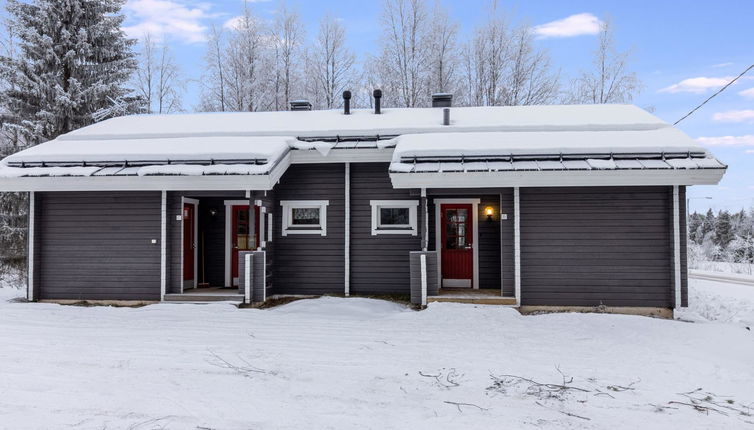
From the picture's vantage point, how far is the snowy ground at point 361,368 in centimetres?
399

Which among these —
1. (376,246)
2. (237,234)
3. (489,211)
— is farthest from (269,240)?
(489,211)

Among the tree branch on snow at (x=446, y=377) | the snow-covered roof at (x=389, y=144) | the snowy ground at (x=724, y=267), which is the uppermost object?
the snow-covered roof at (x=389, y=144)

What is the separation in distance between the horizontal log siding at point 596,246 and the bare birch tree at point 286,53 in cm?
1501

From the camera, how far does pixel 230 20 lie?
22.0 m

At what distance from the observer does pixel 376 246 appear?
33.0 ft

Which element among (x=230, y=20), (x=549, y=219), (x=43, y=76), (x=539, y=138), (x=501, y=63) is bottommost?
(x=549, y=219)

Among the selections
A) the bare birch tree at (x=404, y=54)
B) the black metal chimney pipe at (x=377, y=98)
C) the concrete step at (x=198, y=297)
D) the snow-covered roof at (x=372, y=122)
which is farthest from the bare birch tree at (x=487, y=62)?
the concrete step at (x=198, y=297)

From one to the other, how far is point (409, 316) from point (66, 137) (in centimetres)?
933

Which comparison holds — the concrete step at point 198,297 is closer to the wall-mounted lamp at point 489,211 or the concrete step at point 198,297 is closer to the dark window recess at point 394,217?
the dark window recess at point 394,217

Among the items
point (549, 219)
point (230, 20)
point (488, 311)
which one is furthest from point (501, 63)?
point (488, 311)

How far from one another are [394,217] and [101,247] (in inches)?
242

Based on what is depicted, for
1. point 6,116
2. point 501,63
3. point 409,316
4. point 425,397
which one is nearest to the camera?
point 425,397

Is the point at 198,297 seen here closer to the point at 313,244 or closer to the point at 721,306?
the point at 313,244

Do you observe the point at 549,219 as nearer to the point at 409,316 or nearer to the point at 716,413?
the point at 409,316
